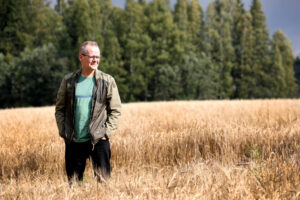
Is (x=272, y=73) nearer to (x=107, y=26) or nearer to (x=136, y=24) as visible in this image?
(x=136, y=24)

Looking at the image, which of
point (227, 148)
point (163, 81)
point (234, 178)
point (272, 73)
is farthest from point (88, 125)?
point (272, 73)

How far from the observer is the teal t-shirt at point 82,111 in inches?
122

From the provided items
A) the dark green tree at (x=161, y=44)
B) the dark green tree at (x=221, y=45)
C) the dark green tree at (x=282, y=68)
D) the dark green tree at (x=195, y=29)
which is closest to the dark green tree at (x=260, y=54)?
the dark green tree at (x=282, y=68)

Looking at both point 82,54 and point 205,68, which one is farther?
point 205,68

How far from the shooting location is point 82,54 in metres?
3.03

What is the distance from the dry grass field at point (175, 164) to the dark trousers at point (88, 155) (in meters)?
0.16

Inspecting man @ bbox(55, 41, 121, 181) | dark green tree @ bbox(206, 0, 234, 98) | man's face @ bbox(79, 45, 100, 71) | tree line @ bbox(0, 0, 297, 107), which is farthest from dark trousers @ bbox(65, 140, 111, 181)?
dark green tree @ bbox(206, 0, 234, 98)

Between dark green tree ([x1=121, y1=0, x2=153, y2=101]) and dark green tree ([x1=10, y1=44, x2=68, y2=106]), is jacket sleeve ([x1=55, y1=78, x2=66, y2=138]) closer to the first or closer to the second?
dark green tree ([x1=10, y1=44, x2=68, y2=106])

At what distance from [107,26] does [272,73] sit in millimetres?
22701

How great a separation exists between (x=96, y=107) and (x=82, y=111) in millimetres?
179

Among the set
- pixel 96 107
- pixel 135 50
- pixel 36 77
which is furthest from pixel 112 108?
pixel 135 50

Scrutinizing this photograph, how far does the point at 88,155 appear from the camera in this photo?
10.8 ft

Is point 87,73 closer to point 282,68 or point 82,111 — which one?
point 82,111

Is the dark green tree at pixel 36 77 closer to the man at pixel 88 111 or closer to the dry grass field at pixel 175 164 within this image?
the dry grass field at pixel 175 164
